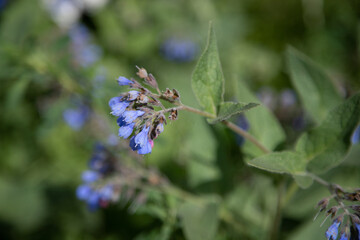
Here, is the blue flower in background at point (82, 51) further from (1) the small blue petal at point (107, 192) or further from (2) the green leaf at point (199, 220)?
(2) the green leaf at point (199, 220)

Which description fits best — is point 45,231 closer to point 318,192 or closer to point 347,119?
point 318,192

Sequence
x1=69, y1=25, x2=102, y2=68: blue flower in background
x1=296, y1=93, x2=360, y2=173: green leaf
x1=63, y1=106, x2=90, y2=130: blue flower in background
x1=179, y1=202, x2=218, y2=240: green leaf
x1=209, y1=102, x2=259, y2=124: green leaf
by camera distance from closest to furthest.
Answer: x1=209, y1=102, x2=259, y2=124: green leaf < x1=296, y1=93, x2=360, y2=173: green leaf < x1=179, y1=202, x2=218, y2=240: green leaf < x1=63, y1=106, x2=90, y2=130: blue flower in background < x1=69, y1=25, x2=102, y2=68: blue flower in background

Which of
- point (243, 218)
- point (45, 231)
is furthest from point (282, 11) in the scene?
point (45, 231)

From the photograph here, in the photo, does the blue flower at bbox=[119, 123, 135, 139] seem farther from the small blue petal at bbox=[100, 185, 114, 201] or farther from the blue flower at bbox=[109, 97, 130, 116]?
the small blue petal at bbox=[100, 185, 114, 201]

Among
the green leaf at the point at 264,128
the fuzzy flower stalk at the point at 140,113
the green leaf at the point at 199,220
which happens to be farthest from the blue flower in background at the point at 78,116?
the fuzzy flower stalk at the point at 140,113

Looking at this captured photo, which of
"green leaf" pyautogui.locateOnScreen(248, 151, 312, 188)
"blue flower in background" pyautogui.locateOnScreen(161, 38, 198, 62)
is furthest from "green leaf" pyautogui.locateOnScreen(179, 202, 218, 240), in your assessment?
"blue flower in background" pyautogui.locateOnScreen(161, 38, 198, 62)
